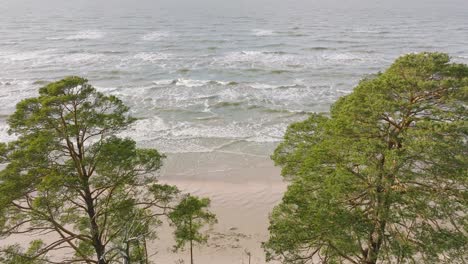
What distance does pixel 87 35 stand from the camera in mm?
66812

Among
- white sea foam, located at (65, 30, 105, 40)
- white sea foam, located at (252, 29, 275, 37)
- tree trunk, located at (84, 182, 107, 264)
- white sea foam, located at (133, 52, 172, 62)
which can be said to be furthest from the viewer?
white sea foam, located at (252, 29, 275, 37)

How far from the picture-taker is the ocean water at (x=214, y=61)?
30.7m

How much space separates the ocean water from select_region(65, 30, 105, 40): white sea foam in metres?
0.18

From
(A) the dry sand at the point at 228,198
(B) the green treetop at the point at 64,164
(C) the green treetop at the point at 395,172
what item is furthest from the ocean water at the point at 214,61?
(C) the green treetop at the point at 395,172

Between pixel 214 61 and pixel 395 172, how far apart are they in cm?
4354

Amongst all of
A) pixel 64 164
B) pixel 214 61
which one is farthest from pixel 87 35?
pixel 64 164

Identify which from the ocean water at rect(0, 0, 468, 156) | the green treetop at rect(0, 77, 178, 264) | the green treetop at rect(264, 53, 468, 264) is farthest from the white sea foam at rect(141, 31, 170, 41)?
the green treetop at rect(264, 53, 468, 264)

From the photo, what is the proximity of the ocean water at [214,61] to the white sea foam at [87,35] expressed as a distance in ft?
0.59

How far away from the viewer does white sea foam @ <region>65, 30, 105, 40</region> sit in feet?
210

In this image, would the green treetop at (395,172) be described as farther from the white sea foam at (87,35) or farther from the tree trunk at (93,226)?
the white sea foam at (87,35)

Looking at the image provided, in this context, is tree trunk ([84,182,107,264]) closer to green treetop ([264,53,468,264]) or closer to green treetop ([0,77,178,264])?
green treetop ([0,77,178,264])

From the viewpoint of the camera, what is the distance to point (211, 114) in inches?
1273

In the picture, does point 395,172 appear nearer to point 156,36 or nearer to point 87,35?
point 156,36

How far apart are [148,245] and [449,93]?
531 inches
